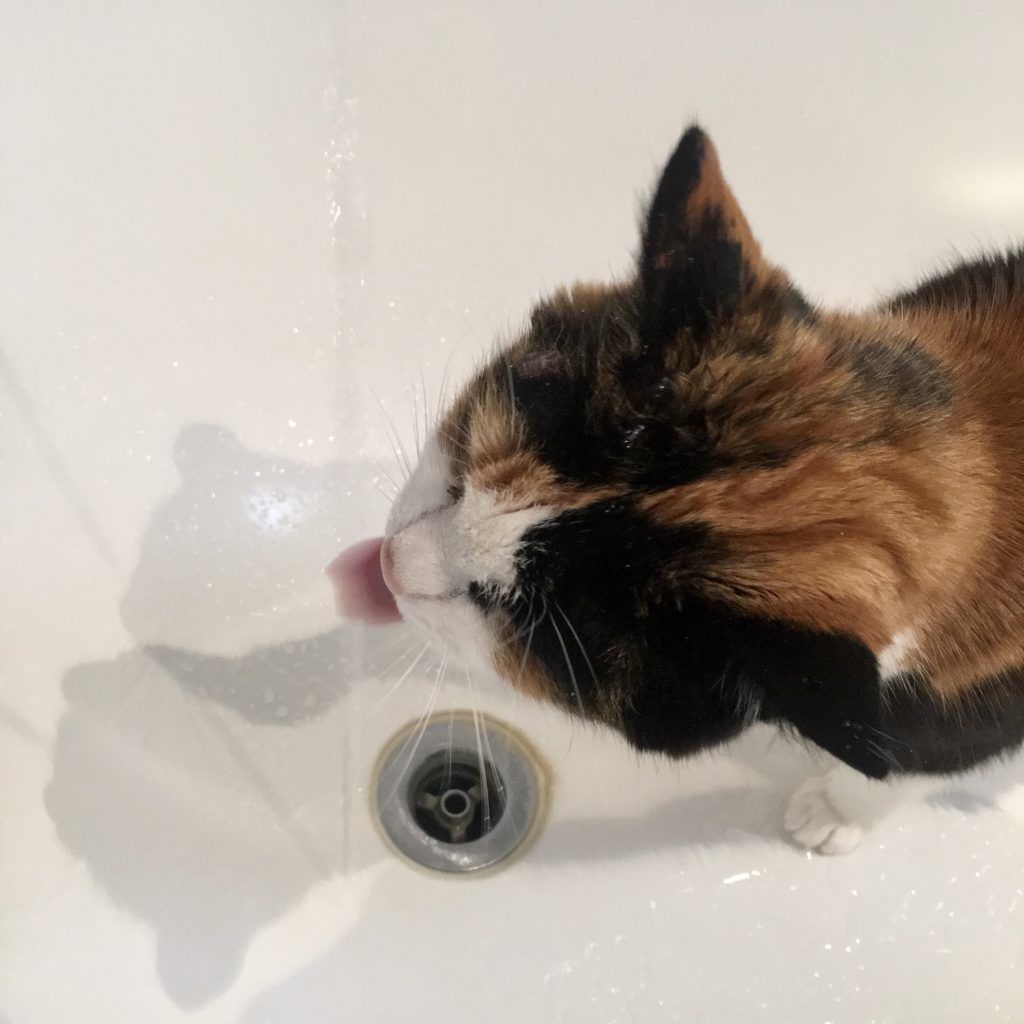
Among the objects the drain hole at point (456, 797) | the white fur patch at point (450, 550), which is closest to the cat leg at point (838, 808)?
the drain hole at point (456, 797)

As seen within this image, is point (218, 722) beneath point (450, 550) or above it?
beneath

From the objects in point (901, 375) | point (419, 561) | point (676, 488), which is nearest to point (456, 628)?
point (419, 561)

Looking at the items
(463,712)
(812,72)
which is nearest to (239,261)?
(463,712)

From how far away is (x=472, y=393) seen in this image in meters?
0.57

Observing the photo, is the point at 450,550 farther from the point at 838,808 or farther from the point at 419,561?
the point at 838,808

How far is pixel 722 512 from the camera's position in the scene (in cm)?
43

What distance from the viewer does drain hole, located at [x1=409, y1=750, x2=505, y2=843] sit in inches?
32.7

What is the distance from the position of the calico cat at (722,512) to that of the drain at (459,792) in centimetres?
32

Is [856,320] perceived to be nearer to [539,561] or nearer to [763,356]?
[763,356]

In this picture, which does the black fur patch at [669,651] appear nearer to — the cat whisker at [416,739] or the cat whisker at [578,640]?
the cat whisker at [578,640]

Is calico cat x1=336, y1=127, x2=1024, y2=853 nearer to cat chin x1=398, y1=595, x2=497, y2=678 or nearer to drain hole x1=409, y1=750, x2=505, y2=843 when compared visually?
cat chin x1=398, y1=595, x2=497, y2=678

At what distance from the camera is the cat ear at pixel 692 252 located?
477mm

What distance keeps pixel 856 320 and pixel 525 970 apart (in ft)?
1.90

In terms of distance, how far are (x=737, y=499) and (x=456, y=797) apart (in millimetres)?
539
